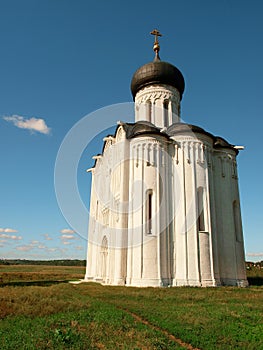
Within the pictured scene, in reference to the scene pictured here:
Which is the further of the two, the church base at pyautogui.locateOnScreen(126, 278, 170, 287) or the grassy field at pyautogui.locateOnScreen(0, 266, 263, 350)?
the church base at pyautogui.locateOnScreen(126, 278, 170, 287)

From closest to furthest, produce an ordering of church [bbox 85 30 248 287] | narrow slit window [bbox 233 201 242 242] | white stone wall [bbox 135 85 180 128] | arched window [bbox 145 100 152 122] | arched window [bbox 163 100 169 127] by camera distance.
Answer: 1. church [bbox 85 30 248 287]
2. narrow slit window [bbox 233 201 242 242]
3. arched window [bbox 163 100 169 127]
4. white stone wall [bbox 135 85 180 128]
5. arched window [bbox 145 100 152 122]

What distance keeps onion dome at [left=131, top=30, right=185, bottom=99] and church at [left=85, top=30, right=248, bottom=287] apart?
579 centimetres

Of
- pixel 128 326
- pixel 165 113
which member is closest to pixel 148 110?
pixel 165 113

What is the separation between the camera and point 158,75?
2419 cm

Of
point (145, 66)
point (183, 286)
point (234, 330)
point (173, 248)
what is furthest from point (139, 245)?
point (145, 66)

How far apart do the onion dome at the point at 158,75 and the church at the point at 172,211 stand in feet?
19.0

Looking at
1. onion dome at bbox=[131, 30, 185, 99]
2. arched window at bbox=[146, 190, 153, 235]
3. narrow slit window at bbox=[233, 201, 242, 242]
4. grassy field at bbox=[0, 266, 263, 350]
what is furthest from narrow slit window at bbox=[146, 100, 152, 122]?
grassy field at bbox=[0, 266, 263, 350]

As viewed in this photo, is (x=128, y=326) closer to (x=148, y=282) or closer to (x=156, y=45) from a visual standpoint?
(x=148, y=282)

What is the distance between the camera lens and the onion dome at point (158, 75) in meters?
24.2

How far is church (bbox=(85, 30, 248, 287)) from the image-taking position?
17.4 meters

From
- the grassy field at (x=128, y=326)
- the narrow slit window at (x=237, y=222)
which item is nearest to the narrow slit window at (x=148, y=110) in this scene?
the narrow slit window at (x=237, y=222)

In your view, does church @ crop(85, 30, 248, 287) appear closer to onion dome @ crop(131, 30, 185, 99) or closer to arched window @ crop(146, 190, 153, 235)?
arched window @ crop(146, 190, 153, 235)

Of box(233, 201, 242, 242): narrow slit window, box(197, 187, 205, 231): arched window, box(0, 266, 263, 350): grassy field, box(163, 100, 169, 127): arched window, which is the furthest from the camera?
box(163, 100, 169, 127): arched window

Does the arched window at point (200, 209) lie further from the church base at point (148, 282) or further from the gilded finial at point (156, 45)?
the gilded finial at point (156, 45)
